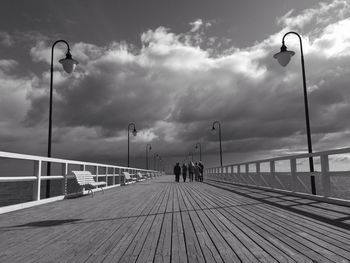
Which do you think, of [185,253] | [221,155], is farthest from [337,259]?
[221,155]

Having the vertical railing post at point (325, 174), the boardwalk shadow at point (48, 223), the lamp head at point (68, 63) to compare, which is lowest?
the boardwalk shadow at point (48, 223)

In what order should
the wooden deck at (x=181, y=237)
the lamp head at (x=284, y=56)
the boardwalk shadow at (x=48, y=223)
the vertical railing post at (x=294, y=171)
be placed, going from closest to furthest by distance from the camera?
the wooden deck at (x=181, y=237) < the boardwalk shadow at (x=48, y=223) < the vertical railing post at (x=294, y=171) < the lamp head at (x=284, y=56)

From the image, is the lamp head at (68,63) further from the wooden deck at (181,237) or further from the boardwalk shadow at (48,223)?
the boardwalk shadow at (48,223)

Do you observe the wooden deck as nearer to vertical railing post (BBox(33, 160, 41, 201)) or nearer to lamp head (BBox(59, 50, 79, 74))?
vertical railing post (BBox(33, 160, 41, 201))

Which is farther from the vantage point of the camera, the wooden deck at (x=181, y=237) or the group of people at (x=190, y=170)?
the group of people at (x=190, y=170)

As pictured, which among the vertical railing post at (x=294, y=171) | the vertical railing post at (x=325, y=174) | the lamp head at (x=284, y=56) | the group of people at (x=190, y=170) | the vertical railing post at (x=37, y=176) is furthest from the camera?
the group of people at (x=190, y=170)

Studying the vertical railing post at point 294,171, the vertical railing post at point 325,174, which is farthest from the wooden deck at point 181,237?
the vertical railing post at point 294,171

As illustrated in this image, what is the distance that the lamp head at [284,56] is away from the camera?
435 inches

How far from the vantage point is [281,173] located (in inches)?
417

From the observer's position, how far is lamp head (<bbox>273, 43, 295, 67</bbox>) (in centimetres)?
1105

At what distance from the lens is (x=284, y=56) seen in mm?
11055

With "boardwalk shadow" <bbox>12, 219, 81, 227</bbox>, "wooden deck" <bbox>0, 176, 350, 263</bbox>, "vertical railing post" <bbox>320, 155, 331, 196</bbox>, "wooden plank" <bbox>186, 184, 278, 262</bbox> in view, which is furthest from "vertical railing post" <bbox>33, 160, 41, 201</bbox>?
Result: "vertical railing post" <bbox>320, 155, 331, 196</bbox>

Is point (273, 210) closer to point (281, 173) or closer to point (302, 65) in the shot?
point (281, 173)

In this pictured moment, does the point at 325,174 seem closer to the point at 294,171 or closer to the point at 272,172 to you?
the point at 294,171
